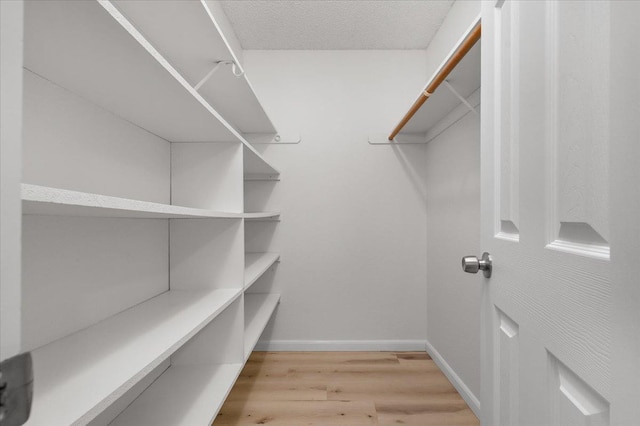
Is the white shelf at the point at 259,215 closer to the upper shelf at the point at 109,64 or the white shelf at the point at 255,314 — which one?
the upper shelf at the point at 109,64

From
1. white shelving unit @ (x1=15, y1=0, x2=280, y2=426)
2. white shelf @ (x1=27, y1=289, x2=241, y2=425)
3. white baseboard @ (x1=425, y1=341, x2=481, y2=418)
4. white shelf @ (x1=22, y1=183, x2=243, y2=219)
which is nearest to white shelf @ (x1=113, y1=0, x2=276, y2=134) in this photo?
white shelving unit @ (x1=15, y1=0, x2=280, y2=426)

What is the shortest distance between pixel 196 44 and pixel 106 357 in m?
1.16

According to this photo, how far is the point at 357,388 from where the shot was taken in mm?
1634

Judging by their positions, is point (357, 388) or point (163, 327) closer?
point (163, 327)

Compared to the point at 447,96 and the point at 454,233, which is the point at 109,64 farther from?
the point at 454,233

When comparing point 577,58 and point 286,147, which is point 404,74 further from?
point 577,58

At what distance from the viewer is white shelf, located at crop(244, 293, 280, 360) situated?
54.3 inches

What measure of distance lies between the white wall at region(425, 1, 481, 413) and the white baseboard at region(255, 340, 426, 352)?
0.16 metres

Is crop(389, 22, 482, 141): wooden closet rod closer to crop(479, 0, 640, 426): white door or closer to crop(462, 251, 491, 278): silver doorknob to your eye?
crop(479, 0, 640, 426): white door

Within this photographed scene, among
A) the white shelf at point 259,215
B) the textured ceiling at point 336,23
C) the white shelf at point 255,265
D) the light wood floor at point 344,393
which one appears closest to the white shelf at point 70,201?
the white shelf at point 259,215

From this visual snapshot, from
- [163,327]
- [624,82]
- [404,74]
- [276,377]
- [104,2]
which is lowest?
[276,377]

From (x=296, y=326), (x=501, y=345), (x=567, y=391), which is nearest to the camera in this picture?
(x=567, y=391)

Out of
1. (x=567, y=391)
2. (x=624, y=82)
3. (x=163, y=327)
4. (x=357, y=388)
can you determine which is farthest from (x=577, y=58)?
(x=357, y=388)

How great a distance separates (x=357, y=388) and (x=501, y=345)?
47.2 inches
